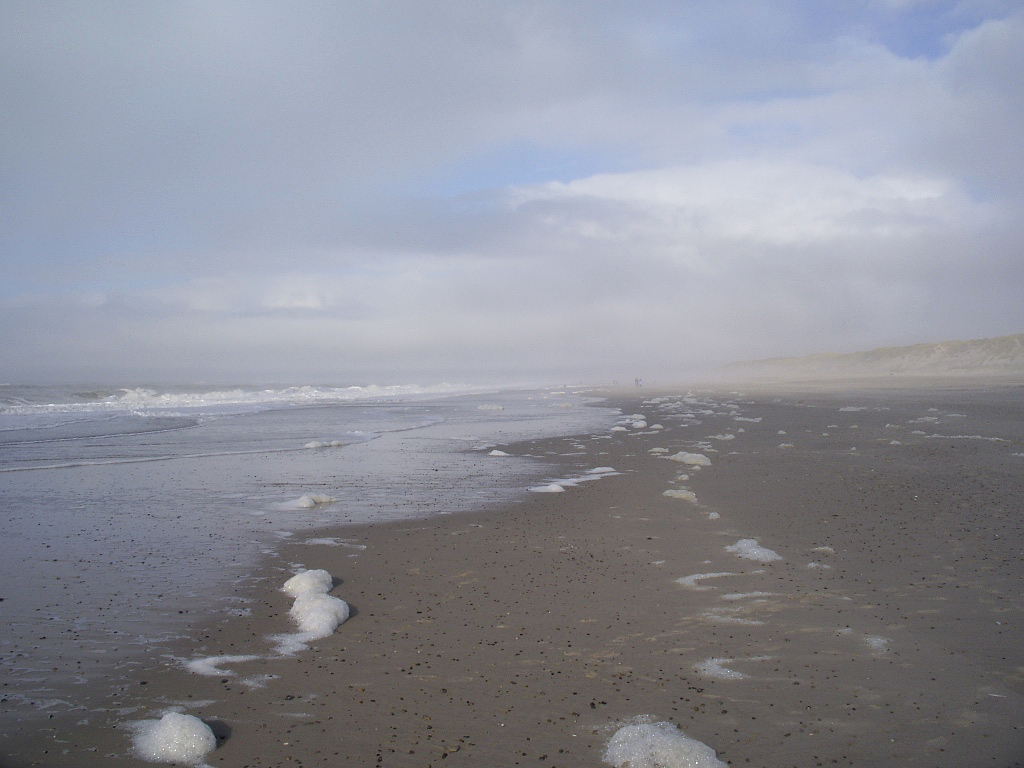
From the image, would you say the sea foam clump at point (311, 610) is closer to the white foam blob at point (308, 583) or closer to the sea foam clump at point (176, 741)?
the white foam blob at point (308, 583)

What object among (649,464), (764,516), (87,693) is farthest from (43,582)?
(649,464)

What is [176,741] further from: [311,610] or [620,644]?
[620,644]

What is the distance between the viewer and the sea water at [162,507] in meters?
6.23

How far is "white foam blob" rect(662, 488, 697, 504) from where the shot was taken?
1230cm

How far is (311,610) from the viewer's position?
22.1 ft

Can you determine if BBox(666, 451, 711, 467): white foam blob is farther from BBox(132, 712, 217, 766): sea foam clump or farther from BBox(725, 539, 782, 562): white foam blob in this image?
BBox(132, 712, 217, 766): sea foam clump

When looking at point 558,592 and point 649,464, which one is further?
point 649,464

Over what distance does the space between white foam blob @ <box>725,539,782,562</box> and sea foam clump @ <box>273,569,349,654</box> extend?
529cm

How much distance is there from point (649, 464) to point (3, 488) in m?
15.4

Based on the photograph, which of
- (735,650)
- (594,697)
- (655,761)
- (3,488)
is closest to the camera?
(655,761)

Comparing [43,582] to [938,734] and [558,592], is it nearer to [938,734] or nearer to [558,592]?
[558,592]

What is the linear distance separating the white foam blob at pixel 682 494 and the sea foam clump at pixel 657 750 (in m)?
8.08

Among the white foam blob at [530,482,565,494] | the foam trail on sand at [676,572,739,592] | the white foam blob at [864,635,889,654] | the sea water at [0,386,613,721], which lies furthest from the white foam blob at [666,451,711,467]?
the white foam blob at [864,635,889,654]

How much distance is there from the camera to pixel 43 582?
7.98m
